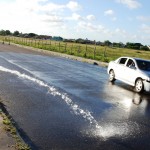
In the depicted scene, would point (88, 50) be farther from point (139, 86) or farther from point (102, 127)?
point (102, 127)

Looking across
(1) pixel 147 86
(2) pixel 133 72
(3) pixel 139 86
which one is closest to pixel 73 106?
(1) pixel 147 86

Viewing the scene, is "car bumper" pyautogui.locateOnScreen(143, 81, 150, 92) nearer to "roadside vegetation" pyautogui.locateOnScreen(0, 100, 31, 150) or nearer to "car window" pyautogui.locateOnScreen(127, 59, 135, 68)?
"car window" pyautogui.locateOnScreen(127, 59, 135, 68)

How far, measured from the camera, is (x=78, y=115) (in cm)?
911

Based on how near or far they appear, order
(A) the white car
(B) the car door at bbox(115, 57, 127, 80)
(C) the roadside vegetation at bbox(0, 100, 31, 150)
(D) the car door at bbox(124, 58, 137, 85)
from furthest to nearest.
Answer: (B) the car door at bbox(115, 57, 127, 80)
(D) the car door at bbox(124, 58, 137, 85)
(A) the white car
(C) the roadside vegetation at bbox(0, 100, 31, 150)

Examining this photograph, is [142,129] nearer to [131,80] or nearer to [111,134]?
[111,134]

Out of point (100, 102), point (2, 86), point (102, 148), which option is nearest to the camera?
point (102, 148)

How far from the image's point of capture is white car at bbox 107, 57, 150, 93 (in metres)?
14.2

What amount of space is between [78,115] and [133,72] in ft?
22.2

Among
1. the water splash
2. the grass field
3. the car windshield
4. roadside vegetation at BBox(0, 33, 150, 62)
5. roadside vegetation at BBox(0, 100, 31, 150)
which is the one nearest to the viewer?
roadside vegetation at BBox(0, 100, 31, 150)

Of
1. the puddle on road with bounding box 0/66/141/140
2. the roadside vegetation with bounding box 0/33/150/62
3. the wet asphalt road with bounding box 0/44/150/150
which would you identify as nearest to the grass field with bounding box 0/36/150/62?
the roadside vegetation with bounding box 0/33/150/62

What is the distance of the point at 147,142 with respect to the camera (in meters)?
7.18

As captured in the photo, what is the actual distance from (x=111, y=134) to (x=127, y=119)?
173 cm

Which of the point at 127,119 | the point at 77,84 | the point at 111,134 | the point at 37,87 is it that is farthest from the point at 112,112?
the point at 77,84

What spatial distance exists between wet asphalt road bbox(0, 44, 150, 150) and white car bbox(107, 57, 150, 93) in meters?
0.48
